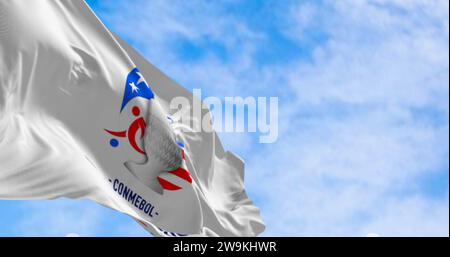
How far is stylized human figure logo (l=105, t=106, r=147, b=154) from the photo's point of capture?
13.5m

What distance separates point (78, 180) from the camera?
38.7ft

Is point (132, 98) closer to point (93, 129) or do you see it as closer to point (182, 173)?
point (93, 129)

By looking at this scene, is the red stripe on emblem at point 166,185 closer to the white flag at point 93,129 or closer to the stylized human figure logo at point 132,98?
the white flag at point 93,129

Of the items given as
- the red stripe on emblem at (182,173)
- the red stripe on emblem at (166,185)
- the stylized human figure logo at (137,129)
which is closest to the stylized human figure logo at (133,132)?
the stylized human figure logo at (137,129)

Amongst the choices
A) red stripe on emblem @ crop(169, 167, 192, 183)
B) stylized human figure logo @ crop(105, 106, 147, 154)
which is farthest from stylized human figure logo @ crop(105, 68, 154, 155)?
red stripe on emblem @ crop(169, 167, 192, 183)

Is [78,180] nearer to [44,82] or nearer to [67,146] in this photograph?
[67,146]

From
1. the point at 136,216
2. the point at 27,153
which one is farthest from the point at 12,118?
the point at 136,216

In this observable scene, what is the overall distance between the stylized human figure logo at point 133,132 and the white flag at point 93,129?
0.07 feet

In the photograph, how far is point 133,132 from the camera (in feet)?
45.7

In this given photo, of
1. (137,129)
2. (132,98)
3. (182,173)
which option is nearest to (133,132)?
(137,129)

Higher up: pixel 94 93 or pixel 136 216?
pixel 94 93
